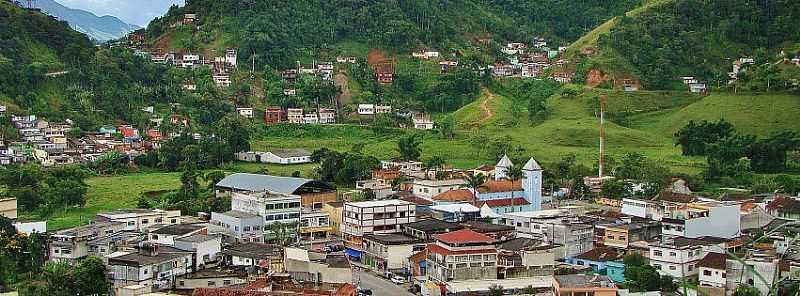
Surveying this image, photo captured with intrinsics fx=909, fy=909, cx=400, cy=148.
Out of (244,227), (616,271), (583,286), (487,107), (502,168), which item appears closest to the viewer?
(583,286)

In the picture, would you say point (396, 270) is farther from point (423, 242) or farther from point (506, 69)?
point (506, 69)

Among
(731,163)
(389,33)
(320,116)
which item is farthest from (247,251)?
(389,33)

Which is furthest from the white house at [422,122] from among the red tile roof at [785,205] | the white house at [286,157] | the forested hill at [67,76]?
the red tile roof at [785,205]

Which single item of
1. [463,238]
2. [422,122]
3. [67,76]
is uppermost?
[67,76]

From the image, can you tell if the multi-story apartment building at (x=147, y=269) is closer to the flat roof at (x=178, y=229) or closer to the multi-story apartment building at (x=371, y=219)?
the flat roof at (x=178, y=229)

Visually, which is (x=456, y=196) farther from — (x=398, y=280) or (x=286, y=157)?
(x=286, y=157)

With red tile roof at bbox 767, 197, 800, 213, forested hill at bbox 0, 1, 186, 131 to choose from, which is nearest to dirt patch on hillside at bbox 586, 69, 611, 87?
forested hill at bbox 0, 1, 186, 131

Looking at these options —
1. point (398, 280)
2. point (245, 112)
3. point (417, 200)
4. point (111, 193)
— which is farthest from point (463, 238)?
point (245, 112)
